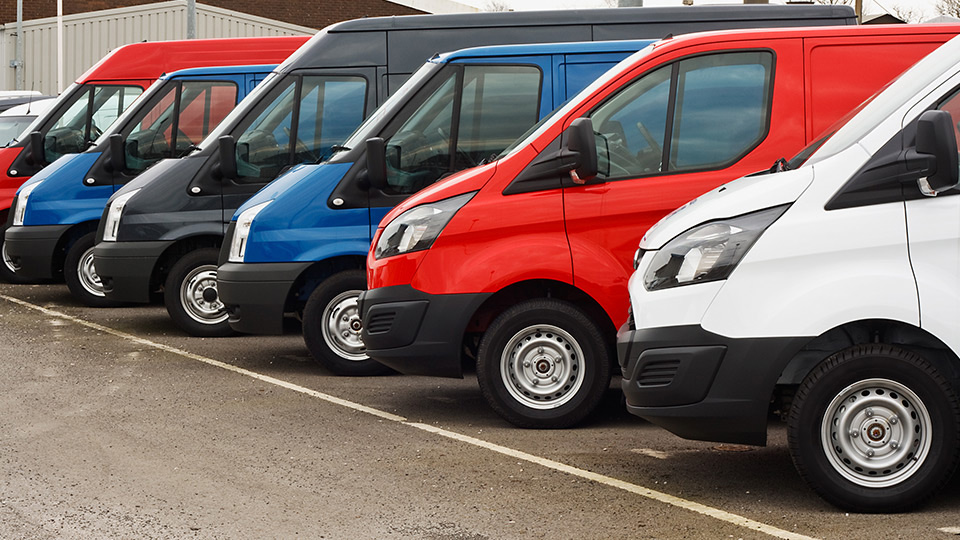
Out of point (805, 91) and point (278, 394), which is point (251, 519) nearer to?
point (278, 394)

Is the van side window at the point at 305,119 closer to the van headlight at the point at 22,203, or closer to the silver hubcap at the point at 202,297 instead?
the silver hubcap at the point at 202,297

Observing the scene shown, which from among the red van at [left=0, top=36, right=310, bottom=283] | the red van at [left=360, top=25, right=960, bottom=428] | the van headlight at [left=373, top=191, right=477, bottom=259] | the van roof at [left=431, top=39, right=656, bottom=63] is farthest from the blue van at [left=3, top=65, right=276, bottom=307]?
the red van at [left=360, top=25, right=960, bottom=428]

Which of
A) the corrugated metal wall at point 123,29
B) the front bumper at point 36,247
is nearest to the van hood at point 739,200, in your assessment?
the front bumper at point 36,247

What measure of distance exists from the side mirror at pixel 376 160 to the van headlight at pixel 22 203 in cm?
535

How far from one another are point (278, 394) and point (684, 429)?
3463mm

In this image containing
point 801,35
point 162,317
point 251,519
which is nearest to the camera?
point 251,519

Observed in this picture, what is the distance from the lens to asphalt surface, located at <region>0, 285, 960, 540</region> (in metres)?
5.51

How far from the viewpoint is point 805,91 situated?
7359mm

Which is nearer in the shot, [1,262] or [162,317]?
[162,317]

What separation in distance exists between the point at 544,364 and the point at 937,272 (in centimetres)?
251

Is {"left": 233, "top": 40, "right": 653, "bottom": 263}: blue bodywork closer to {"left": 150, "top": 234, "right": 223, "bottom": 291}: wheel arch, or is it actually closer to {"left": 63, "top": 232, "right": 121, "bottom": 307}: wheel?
{"left": 150, "top": 234, "right": 223, "bottom": 291}: wheel arch

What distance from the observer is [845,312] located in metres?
A: 5.54

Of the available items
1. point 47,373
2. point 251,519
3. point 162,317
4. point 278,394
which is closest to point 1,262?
point 162,317

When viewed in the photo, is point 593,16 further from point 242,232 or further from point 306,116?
point 242,232
